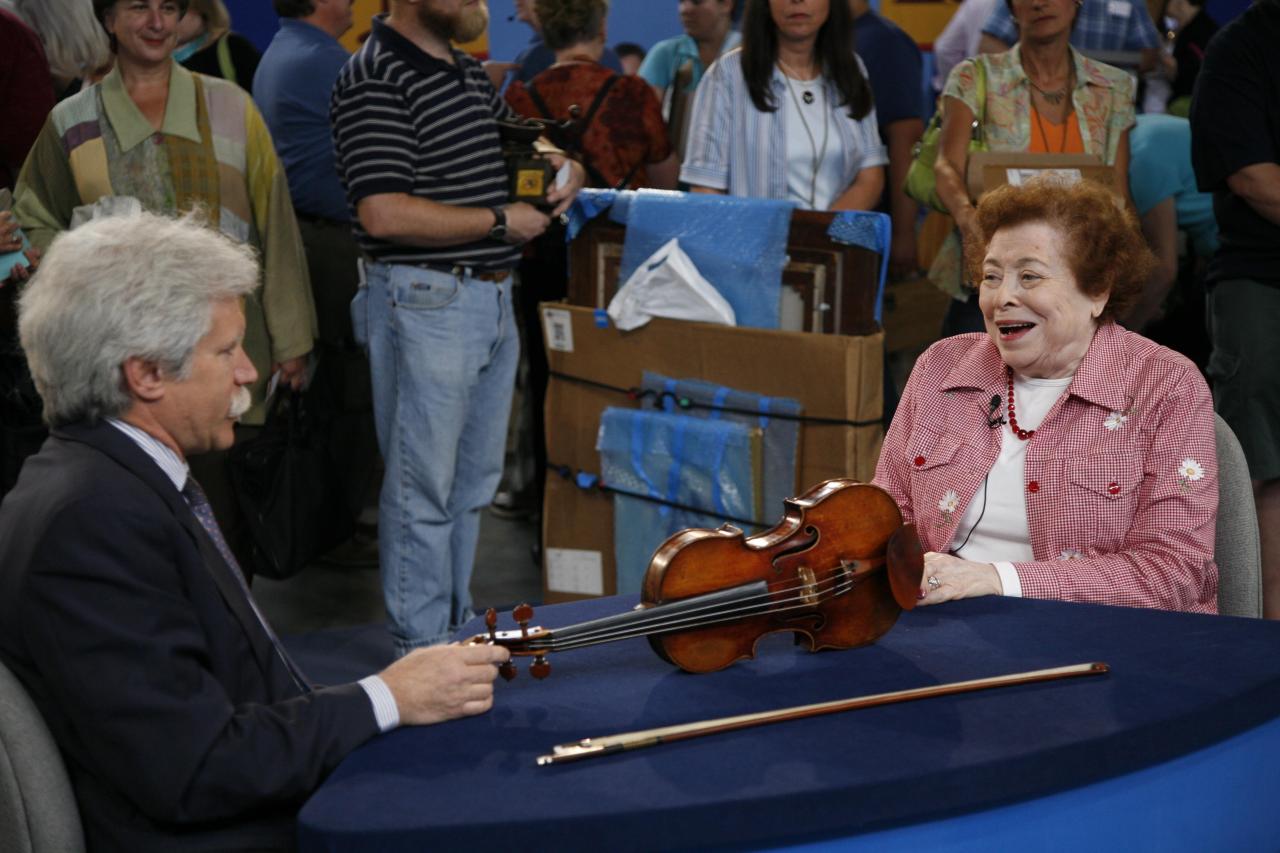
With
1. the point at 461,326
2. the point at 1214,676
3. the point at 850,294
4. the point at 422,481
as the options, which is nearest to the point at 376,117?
the point at 461,326

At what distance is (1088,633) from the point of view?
198cm

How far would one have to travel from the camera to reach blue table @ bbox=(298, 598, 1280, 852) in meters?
1.47

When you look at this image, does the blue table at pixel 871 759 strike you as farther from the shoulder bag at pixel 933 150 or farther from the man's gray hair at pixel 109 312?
the shoulder bag at pixel 933 150

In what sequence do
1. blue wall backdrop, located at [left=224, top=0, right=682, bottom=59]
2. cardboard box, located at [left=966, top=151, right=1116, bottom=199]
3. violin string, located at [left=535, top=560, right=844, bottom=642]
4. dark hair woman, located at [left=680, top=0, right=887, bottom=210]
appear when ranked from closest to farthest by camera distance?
violin string, located at [left=535, top=560, right=844, bottom=642]
cardboard box, located at [left=966, top=151, right=1116, bottom=199]
dark hair woman, located at [left=680, top=0, right=887, bottom=210]
blue wall backdrop, located at [left=224, top=0, right=682, bottom=59]

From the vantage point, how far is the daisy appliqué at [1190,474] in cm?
227

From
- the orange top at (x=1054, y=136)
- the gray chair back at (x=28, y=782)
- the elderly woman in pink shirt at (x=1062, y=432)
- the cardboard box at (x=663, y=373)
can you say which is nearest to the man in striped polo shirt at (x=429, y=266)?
the cardboard box at (x=663, y=373)

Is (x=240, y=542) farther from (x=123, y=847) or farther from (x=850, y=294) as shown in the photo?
(x=123, y=847)

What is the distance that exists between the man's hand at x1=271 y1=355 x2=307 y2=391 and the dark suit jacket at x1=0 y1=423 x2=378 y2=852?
7.11 feet

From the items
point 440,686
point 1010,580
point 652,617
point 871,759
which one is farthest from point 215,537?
point 1010,580

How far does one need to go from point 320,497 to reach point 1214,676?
256 centimetres

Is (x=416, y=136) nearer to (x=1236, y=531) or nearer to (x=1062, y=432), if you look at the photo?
(x=1062, y=432)

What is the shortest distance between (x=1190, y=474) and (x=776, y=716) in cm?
94

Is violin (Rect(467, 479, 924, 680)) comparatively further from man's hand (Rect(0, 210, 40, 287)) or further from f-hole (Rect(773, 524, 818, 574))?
man's hand (Rect(0, 210, 40, 287))

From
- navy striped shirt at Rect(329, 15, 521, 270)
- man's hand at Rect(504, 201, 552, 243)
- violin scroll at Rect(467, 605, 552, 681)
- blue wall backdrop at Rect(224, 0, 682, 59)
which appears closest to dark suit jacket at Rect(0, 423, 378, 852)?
violin scroll at Rect(467, 605, 552, 681)
